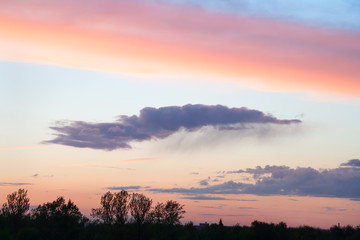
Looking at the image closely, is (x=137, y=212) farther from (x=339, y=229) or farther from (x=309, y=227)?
(x=339, y=229)

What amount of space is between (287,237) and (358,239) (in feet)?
69.4

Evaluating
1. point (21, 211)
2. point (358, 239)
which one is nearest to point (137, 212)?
point (21, 211)

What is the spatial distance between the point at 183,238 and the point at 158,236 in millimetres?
7505

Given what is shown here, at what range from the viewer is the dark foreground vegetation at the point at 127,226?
127 metres

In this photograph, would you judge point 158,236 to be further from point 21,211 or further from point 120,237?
point 21,211

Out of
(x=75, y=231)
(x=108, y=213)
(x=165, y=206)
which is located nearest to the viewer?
(x=75, y=231)

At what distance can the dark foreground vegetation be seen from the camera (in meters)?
127

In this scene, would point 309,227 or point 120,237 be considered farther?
point 309,227

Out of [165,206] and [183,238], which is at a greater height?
[165,206]

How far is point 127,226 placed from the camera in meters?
135

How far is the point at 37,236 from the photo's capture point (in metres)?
108

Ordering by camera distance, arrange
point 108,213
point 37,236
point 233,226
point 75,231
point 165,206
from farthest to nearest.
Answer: point 233,226 → point 165,206 → point 108,213 → point 75,231 → point 37,236

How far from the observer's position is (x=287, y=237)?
13262cm

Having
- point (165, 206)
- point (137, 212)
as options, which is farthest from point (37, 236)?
point (165, 206)
